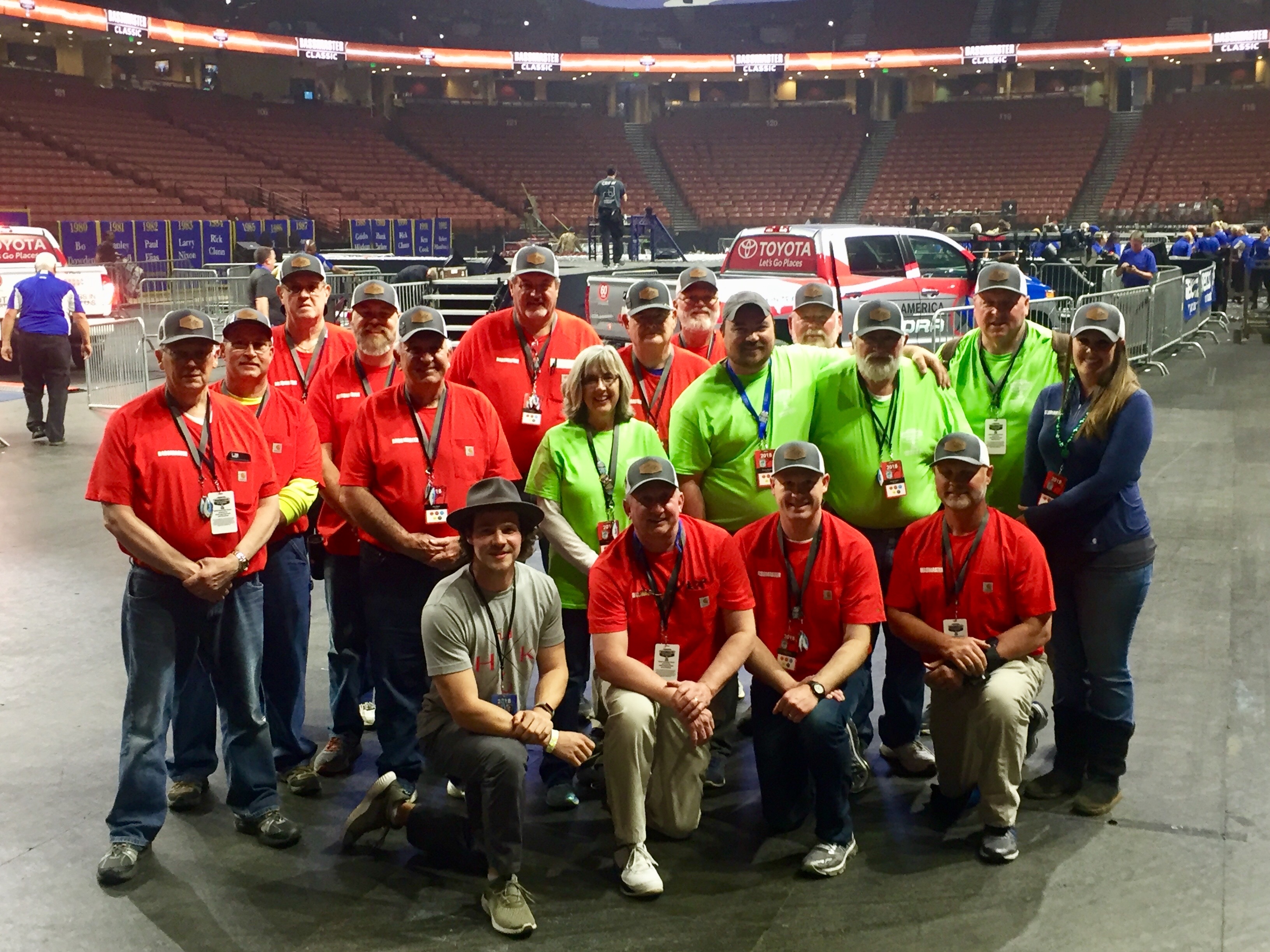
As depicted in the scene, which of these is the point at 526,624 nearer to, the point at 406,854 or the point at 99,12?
the point at 406,854

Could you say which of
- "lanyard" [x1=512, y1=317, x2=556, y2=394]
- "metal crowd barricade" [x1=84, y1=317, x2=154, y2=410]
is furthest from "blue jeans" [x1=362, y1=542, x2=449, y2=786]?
"metal crowd barricade" [x1=84, y1=317, x2=154, y2=410]

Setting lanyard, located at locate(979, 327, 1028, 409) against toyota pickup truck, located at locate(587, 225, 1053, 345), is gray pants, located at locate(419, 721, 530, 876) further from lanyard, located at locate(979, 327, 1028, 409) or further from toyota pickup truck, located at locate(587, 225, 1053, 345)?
toyota pickup truck, located at locate(587, 225, 1053, 345)

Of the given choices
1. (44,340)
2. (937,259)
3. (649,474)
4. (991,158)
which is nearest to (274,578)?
(649,474)

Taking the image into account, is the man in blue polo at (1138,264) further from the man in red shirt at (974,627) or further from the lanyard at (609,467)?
the lanyard at (609,467)

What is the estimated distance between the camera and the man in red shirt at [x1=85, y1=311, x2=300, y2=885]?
4020 mm

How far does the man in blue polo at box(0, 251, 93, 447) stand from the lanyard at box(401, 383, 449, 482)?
8.73 meters

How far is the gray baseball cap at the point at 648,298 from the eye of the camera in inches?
196

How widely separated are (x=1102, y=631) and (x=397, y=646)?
2.64 meters

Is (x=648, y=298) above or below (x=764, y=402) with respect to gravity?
above

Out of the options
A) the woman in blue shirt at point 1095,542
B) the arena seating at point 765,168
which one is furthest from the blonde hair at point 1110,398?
the arena seating at point 765,168

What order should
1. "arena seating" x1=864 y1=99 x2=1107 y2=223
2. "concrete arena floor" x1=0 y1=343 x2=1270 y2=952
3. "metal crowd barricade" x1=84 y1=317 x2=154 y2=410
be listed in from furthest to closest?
"arena seating" x1=864 y1=99 x2=1107 y2=223 < "metal crowd barricade" x1=84 y1=317 x2=154 y2=410 < "concrete arena floor" x1=0 y1=343 x2=1270 y2=952

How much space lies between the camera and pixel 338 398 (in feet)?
16.5

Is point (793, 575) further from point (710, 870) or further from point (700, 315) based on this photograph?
point (700, 315)

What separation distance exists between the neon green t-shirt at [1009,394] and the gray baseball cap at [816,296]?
0.65m
